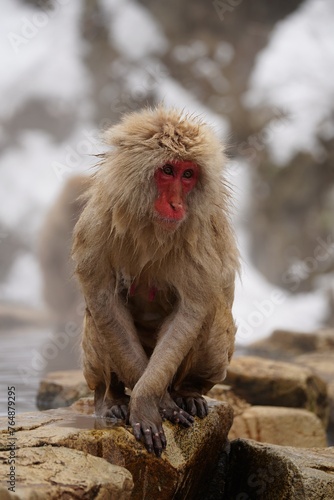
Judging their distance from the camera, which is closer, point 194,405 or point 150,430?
point 150,430

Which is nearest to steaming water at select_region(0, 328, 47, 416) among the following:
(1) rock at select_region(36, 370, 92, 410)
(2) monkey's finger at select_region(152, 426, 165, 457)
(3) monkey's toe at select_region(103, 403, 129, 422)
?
(1) rock at select_region(36, 370, 92, 410)

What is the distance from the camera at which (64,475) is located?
283cm

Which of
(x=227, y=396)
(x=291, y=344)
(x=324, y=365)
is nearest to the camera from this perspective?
(x=227, y=396)

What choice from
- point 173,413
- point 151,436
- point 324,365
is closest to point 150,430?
point 151,436

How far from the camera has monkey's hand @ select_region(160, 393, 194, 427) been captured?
11.9 feet

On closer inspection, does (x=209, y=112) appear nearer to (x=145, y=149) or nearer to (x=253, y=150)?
(x=253, y=150)

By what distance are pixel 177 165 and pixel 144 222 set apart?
1.12 ft

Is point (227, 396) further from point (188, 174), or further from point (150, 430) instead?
point (188, 174)

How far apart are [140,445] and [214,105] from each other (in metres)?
13.7

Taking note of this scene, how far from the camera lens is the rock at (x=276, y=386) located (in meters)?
5.73

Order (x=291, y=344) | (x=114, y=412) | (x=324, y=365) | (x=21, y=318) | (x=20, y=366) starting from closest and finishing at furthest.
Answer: (x=114, y=412) < (x=324, y=365) < (x=20, y=366) < (x=291, y=344) < (x=21, y=318)

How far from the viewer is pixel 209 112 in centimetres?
1606

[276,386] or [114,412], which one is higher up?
[276,386]

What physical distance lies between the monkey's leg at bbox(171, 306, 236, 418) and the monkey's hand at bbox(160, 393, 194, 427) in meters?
0.13
